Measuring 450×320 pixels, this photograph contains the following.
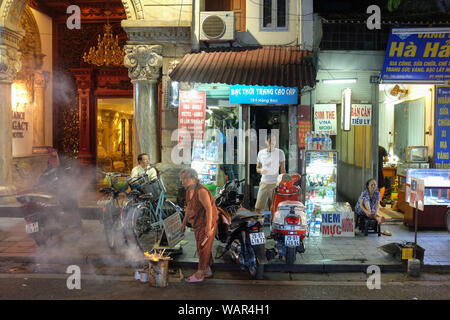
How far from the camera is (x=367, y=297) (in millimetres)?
5629

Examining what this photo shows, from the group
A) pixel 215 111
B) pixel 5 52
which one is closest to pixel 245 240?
pixel 215 111

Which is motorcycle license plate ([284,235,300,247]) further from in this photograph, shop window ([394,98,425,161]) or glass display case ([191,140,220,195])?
shop window ([394,98,425,161])

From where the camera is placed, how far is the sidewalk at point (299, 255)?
22.5 feet

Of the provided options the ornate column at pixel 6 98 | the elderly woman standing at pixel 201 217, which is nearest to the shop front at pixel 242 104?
the elderly woman standing at pixel 201 217

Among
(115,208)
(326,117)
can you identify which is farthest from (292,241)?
(326,117)

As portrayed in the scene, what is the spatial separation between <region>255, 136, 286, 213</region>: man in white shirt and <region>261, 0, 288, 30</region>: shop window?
11.0 feet

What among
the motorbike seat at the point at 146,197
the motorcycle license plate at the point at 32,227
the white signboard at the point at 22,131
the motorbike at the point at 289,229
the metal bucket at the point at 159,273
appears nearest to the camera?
the metal bucket at the point at 159,273

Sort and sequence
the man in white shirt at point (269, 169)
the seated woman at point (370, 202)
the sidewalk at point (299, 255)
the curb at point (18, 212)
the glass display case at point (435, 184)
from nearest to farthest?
the sidewalk at point (299, 255) < the seated woman at point (370, 202) < the glass display case at point (435, 184) < the man in white shirt at point (269, 169) < the curb at point (18, 212)

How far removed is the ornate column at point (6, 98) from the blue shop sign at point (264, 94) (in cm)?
644

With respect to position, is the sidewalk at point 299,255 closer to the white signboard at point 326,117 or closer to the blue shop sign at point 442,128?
the blue shop sign at point 442,128

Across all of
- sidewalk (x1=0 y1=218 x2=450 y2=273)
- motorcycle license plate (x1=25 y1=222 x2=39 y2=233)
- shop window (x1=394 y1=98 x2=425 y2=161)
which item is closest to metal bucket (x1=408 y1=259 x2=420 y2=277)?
sidewalk (x1=0 y1=218 x2=450 y2=273)

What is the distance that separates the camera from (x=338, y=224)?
28.6 feet
